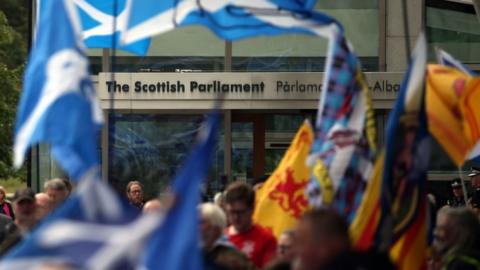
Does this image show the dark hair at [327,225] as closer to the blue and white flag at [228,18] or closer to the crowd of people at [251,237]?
the crowd of people at [251,237]

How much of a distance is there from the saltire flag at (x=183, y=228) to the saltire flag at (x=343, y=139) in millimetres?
2795

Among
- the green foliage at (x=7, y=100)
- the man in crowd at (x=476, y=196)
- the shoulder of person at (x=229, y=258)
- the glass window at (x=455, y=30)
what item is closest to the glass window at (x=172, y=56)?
the glass window at (x=455, y=30)

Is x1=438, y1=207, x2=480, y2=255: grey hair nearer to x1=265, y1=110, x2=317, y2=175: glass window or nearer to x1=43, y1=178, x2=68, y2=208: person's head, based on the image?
x1=43, y1=178, x2=68, y2=208: person's head

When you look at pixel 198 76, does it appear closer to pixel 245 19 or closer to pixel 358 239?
pixel 245 19

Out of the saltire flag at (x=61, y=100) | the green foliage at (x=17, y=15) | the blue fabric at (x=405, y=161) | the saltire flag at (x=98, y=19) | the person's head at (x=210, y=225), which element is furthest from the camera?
the green foliage at (x=17, y=15)

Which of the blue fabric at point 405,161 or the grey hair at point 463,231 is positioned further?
the grey hair at point 463,231

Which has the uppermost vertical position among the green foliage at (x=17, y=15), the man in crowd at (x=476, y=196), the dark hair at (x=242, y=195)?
the green foliage at (x=17, y=15)

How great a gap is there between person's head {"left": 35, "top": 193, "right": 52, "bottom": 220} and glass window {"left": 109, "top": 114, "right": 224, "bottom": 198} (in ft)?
38.4

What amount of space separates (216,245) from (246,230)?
1085 mm

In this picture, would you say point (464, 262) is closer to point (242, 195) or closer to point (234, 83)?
point (242, 195)

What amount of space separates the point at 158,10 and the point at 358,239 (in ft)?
11.8

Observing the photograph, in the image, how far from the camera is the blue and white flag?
11.0 metres

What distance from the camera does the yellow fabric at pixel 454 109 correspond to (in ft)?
32.5

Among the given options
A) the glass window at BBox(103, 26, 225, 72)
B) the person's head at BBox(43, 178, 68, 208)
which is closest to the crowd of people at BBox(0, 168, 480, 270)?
the person's head at BBox(43, 178, 68, 208)
